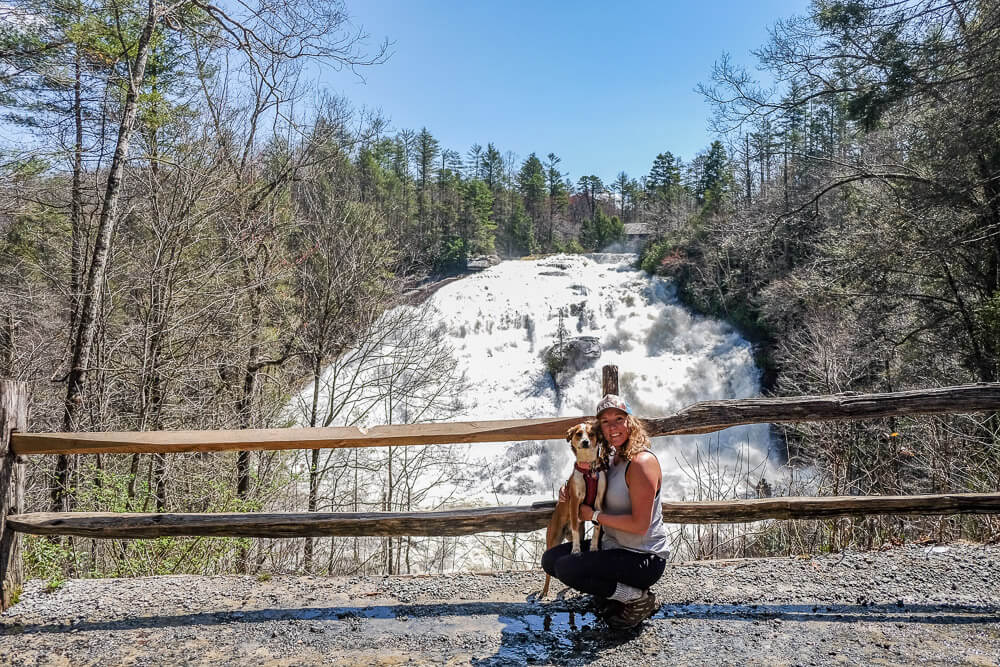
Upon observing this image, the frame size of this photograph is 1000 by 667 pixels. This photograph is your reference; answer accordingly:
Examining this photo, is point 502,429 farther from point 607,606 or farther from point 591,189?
point 591,189

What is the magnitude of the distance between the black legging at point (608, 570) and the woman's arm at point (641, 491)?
16cm

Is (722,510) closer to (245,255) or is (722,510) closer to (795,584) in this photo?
(795,584)

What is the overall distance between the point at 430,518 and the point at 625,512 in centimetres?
121

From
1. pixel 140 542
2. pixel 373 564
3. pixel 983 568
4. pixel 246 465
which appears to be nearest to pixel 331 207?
pixel 246 465

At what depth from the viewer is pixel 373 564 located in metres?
9.39

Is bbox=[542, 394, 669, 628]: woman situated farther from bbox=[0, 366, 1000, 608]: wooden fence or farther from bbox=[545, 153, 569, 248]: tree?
bbox=[545, 153, 569, 248]: tree

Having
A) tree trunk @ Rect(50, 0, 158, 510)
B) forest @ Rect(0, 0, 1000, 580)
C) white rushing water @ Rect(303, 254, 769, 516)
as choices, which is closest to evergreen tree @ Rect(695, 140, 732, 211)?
white rushing water @ Rect(303, 254, 769, 516)

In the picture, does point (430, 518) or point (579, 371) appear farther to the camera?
point (579, 371)

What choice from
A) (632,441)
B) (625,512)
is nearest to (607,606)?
(625,512)

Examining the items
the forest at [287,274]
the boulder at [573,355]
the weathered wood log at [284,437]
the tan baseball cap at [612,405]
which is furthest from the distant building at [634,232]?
the tan baseball cap at [612,405]

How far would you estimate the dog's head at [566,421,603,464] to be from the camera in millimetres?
2740

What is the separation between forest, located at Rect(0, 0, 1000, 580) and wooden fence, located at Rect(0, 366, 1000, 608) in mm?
667

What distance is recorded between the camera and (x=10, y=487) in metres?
3.30

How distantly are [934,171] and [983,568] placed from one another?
899 cm
